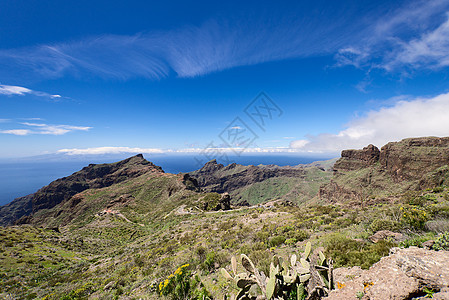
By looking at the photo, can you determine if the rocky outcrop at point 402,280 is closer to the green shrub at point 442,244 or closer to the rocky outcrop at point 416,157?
the green shrub at point 442,244

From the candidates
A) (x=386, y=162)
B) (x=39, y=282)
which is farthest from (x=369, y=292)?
(x=386, y=162)

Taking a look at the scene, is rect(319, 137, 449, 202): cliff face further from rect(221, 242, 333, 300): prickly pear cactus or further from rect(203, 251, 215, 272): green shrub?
rect(221, 242, 333, 300): prickly pear cactus

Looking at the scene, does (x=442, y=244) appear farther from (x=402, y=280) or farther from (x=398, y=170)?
(x=398, y=170)

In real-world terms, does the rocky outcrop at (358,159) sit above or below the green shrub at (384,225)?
Answer: below

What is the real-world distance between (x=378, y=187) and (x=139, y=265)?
106 meters

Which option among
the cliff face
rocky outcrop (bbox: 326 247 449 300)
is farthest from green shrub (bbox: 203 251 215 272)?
the cliff face

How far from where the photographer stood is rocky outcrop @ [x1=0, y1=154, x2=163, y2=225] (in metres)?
125

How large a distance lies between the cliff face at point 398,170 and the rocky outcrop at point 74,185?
121088 millimetres

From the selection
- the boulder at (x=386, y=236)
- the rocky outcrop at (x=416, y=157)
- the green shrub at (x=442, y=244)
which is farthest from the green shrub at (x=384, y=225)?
the rocky outcrop at (x=416, y=157)

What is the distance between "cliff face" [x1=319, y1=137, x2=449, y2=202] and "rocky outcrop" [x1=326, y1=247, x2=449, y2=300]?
65977 millimetres

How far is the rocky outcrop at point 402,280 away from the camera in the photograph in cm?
325

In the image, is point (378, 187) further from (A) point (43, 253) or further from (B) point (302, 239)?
(A) point (43, 253)

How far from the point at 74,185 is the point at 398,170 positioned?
720 feet

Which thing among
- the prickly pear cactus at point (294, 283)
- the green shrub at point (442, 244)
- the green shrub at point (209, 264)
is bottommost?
the green shrub at point (209, 264)
